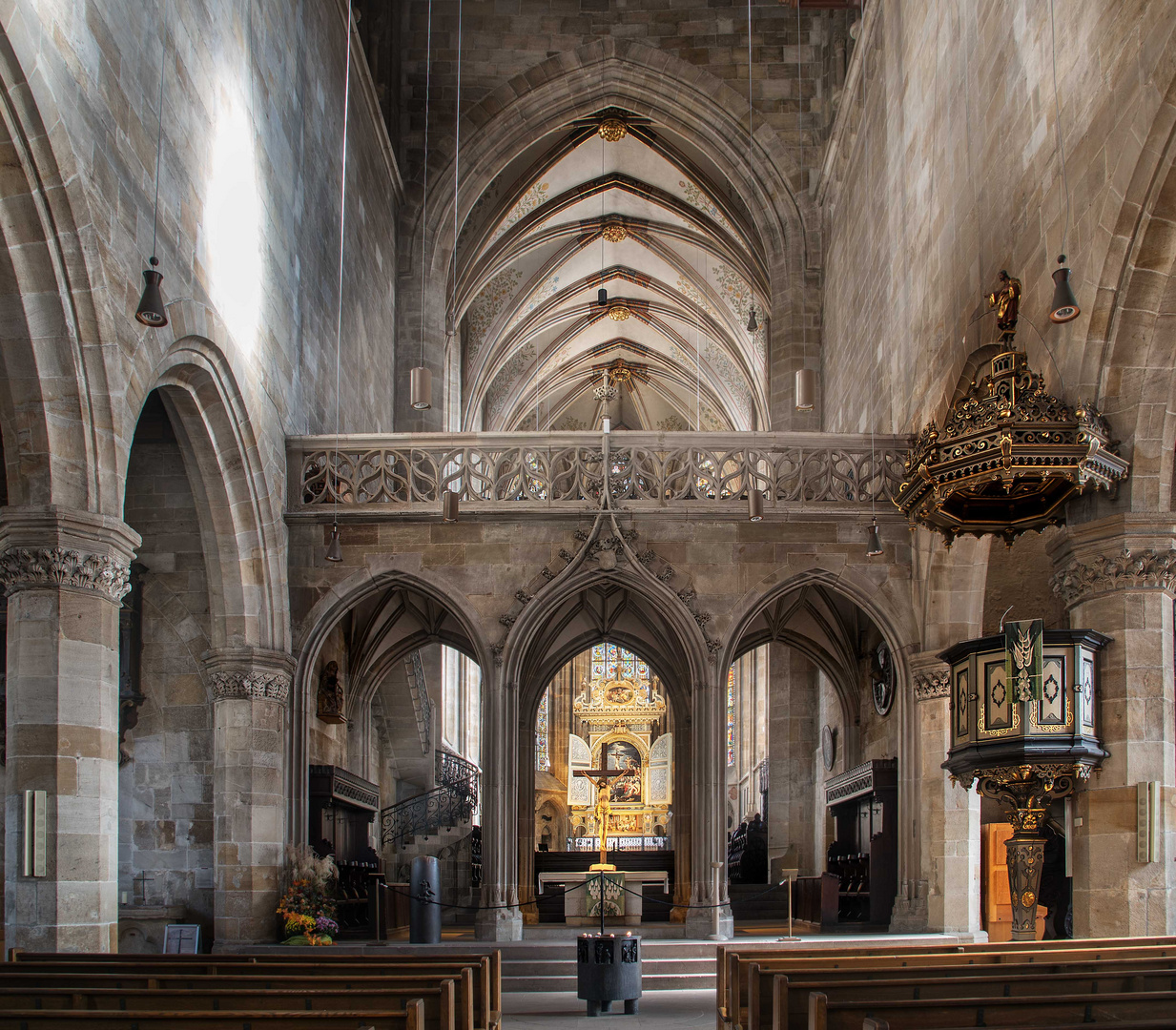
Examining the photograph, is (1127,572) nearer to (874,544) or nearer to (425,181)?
(874,544)

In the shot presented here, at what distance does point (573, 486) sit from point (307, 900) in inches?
201

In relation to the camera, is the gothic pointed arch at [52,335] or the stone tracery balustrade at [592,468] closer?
the gothic pointed arch at [52,335]

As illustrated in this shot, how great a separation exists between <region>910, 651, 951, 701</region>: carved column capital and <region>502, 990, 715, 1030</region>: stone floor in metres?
4.19

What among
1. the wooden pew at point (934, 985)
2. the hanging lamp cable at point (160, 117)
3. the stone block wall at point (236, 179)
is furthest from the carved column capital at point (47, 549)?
the wooden pew at point (934, 985)

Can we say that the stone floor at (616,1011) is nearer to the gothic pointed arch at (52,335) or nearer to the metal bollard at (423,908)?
the metal bollard at (423,908)

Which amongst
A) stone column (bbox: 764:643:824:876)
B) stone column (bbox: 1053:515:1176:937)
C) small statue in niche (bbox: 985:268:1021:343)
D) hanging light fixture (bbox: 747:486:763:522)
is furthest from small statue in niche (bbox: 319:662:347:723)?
stone column (bbox: 1053:515:1176:937)

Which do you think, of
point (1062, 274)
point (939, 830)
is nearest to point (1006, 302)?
point (1062, 274)

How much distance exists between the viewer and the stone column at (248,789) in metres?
13.7

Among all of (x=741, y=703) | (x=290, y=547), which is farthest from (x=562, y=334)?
(x=290, y=547)

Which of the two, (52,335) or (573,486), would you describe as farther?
(573,486)

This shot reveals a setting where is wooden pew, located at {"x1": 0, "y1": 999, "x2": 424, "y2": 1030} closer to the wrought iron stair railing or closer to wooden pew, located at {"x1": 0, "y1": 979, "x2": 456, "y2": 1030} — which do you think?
wooden pew, located at {"x1": 0, "y1": 979, "x2": 456, "y2": 1030}

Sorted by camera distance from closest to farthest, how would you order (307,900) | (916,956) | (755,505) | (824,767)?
1. (916,956)
2. (307,900)
3. (755,505)
4. (824,767)

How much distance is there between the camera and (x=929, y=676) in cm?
1473

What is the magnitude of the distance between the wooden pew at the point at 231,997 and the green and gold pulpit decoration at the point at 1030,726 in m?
5.20
